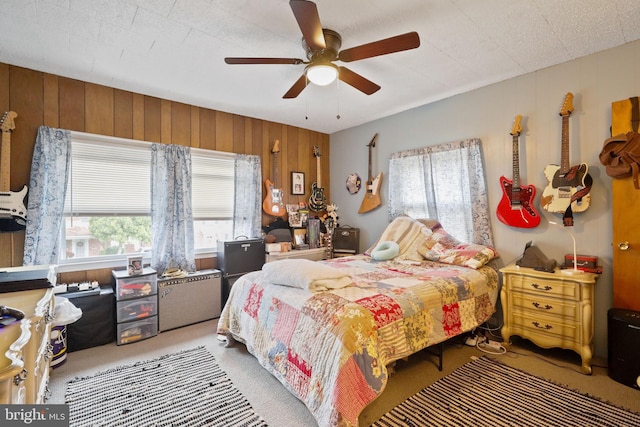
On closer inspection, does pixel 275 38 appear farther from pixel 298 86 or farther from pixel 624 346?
pixel 624 346

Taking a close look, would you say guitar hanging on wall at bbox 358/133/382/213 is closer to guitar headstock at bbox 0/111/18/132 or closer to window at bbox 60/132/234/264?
window at bbox 60/132/234/264

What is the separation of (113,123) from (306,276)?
8.86 ft

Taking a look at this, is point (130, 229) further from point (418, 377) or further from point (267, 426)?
point (418, 377)

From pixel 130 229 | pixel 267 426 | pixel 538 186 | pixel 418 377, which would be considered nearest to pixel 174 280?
pixel 130 229

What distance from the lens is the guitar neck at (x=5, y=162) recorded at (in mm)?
2492

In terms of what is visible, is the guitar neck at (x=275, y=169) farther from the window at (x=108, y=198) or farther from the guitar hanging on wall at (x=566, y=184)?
the guitar hanging on wall at (x=566, y=184)

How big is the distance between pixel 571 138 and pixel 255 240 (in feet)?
11.3

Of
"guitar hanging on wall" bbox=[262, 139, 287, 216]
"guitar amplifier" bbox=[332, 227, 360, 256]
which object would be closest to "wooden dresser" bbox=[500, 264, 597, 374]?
"guitar amplifier" bbox=[332, 227, 360, 256]

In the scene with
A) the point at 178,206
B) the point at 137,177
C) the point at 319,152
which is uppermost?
the point at 319,152

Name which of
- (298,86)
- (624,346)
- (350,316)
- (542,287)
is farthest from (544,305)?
(298,86)

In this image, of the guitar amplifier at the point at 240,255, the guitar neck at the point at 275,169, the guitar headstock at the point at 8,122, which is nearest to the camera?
the guitar headstock at the point at 8,122

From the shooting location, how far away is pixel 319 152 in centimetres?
475

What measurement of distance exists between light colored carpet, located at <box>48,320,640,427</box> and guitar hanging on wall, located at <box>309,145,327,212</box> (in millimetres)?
2393

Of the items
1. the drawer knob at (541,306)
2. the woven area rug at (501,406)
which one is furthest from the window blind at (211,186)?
the drawer knob at (541,306)
